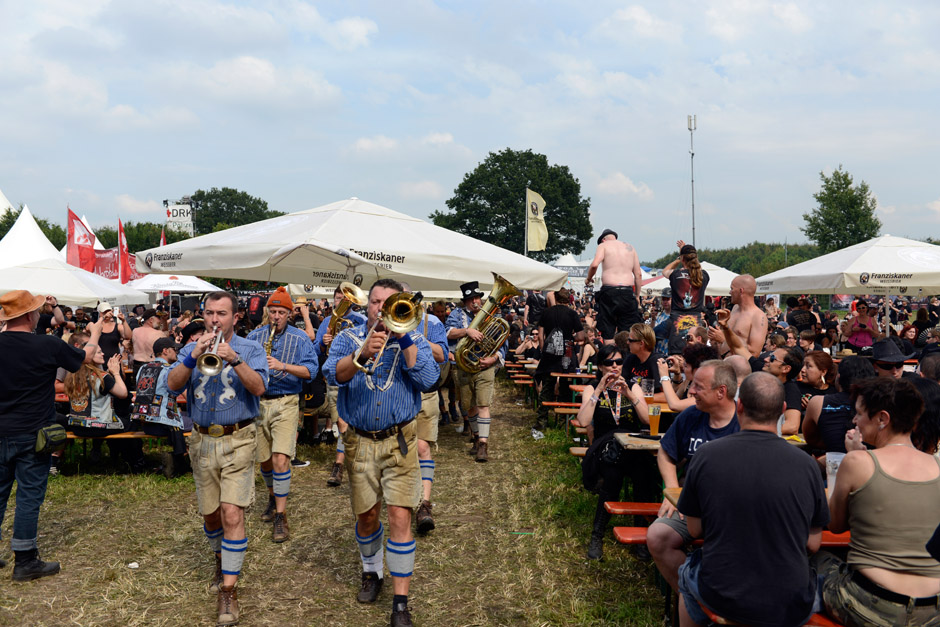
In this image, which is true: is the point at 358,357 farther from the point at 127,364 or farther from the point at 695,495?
the point at 127,364

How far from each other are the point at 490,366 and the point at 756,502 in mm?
5710

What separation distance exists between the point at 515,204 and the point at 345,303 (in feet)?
169

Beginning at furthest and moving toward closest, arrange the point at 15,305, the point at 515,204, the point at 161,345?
the point at 515,204 → the point at 161,345 → the point at 15,305

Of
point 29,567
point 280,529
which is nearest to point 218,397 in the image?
point 280,529

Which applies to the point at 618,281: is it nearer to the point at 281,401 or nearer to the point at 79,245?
the point at 281,401

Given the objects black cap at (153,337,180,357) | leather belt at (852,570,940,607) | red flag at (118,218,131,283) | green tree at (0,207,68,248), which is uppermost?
green tree at (0,207,68,248)

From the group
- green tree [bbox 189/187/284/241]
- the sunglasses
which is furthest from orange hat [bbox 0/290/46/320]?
green tree [bbox 189/187/284/241]

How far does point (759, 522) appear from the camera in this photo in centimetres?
281

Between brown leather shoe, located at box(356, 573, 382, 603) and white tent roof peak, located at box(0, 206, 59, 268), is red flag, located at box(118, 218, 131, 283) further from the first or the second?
brown leather shoe, located at box(356, 573, 382, 603)

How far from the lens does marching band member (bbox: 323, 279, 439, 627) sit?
4082mm

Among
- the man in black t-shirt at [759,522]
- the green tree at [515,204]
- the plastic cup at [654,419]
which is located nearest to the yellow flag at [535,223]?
the plastic cup at [654,419]

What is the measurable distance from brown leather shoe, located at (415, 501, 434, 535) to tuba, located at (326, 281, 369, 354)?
1.71 m

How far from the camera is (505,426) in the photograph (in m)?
10.5

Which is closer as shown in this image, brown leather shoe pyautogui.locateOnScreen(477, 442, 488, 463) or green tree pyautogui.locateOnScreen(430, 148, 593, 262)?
brown leather shoe pyautogui.locateOnScreen(477, 442, 488, 463)
